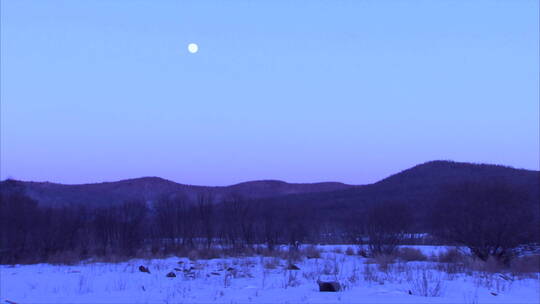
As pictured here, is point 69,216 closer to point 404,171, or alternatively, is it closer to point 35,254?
point 35,254

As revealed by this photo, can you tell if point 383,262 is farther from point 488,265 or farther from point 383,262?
point 488,265

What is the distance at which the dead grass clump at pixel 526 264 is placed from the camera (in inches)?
772

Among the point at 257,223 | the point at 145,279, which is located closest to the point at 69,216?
the point at 257,223

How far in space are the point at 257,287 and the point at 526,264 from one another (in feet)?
40.6

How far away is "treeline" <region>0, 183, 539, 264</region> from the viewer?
Result: 21750 millimetres

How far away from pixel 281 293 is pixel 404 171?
344 feet

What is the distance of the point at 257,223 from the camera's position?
3675 centimetres

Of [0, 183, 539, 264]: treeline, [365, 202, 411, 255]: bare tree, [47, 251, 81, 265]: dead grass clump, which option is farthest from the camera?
[365, 202, 411, 255]: bare tree

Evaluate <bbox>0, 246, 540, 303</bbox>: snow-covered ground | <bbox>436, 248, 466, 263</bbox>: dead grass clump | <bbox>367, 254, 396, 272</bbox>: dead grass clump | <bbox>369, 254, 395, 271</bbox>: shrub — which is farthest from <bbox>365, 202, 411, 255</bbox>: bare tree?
<bbox>0, 246, 540, 303</bbox>: snow-covered ground

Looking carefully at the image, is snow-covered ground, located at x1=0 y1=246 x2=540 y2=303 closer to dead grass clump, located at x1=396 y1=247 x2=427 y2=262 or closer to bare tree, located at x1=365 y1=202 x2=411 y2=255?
dead grass clump, located at x1=396 y1=247 x2=427 y2=262

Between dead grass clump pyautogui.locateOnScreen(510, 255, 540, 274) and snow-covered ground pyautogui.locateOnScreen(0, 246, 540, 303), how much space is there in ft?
6.14

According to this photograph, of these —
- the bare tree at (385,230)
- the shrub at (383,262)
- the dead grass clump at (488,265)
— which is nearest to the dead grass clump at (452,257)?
the dead grass clump at (488,265)

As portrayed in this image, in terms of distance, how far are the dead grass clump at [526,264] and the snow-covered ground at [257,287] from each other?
1873 millimetres

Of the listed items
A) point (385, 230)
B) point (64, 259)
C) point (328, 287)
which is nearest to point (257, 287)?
point (328, 287)
